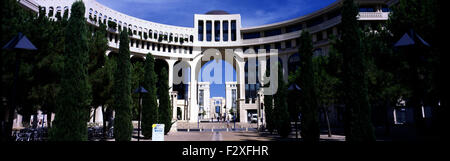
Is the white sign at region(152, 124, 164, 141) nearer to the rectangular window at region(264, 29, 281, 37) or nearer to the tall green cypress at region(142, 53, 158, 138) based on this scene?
the tall green cypress at region(142, 53, 158, 138)

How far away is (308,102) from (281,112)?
302 inches

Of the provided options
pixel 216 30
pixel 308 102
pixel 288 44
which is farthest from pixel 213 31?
pixel 308 102

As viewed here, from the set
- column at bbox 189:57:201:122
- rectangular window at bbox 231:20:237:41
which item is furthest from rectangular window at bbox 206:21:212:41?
column at bbox 189:57:201:122

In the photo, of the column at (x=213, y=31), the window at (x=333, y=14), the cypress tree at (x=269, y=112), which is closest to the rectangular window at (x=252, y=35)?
the column at (x=213, y=31)

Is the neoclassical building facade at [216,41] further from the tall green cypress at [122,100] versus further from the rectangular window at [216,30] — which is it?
the tall green cypress at [122,100]

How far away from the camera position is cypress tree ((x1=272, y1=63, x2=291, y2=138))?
2327 centimetres

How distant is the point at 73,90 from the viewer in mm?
12953

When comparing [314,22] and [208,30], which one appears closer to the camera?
[314,22]

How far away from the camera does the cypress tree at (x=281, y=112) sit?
23.3 m

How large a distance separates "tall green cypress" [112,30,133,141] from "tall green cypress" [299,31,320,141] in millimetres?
12651

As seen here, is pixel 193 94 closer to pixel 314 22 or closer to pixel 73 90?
pixel 314 22
